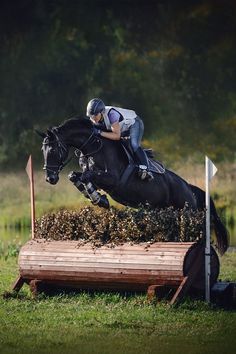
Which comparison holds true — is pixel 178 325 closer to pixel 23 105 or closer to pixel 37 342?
pixel 37 342

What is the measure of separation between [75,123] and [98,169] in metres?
0.49

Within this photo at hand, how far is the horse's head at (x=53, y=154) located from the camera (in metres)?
7.50

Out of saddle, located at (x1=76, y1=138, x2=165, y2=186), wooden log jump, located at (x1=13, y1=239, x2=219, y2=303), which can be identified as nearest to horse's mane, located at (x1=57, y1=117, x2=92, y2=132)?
saddle, located at (x1=76, y1=138, x2=165, y2=186)

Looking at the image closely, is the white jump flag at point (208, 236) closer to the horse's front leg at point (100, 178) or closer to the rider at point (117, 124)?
the rider at point (117, 124)

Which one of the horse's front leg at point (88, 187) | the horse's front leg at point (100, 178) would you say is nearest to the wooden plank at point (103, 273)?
the horse's front leg at point (88, 187)

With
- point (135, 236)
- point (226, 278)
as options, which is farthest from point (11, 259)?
point (135, 236)

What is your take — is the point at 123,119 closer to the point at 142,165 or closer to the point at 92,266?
the point at 142,165

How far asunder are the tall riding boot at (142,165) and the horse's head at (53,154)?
77 cm

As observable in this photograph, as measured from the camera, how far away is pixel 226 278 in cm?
917

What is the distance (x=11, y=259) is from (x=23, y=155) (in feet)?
13.7

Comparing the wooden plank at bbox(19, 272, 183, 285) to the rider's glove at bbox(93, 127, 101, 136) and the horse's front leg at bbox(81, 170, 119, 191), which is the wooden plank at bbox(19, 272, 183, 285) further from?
the rider's glove at bbox(93, 127, 101, 136)

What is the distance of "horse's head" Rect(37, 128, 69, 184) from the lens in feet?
24.6

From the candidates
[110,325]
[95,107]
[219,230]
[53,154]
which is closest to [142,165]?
[95,107]

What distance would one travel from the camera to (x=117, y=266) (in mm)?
7344
